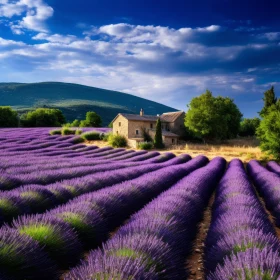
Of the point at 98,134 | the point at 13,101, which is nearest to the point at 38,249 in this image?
the point at 98,134

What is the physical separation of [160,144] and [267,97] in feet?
51.9

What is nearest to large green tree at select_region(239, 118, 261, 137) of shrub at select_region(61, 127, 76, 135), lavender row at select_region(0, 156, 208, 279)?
shrub at select_region(61, 127, 76, 135)

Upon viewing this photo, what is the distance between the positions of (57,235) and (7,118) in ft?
181

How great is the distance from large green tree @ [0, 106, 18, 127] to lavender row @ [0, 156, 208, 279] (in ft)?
173

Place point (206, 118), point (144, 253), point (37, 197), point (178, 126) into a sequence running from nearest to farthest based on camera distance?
point (144, 253)
point (37, 197)
point (206, 118)
point (178, 126)

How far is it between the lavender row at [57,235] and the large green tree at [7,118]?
5276 cm

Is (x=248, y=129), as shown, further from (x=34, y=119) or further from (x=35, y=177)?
(x=35, y=177)

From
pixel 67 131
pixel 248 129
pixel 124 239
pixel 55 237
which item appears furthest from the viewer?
pixel 248 129

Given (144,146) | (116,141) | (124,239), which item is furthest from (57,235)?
(116,141)

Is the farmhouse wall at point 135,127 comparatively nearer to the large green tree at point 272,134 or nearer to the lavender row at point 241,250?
the large green tree at point 272,134

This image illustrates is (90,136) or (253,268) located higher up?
(90,136)

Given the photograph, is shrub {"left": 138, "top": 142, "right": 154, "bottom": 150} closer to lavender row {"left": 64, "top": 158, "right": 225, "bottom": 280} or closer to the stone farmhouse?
the stone farmhouse

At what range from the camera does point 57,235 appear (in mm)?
3211

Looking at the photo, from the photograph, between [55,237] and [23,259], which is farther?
[55,237]
